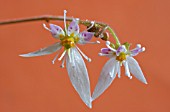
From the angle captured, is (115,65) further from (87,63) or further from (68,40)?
(87,63)

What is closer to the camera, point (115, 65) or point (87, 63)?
point (115, 65)

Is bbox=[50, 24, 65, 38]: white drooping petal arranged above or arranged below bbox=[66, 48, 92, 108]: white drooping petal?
above

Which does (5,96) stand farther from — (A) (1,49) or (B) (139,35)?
(B) (139,35)

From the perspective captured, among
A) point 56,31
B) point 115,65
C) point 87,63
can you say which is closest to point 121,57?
point 115,65

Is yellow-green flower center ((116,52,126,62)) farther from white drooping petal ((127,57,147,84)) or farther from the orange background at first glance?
the orange background

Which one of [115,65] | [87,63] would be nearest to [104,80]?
[115,65]

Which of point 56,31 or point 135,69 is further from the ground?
point 56,31

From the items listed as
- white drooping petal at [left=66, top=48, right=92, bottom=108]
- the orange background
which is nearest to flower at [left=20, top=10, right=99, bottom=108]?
white drooping petal at [left=66, top=48, right=92, bottom=108]
